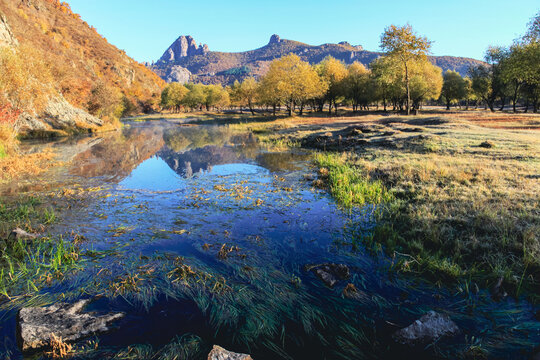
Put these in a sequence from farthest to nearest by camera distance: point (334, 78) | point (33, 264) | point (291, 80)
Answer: point (334, 78) < point (291, 80) < point (33, 264)

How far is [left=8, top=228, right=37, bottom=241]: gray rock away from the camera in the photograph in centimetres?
895

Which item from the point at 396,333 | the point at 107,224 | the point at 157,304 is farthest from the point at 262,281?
the point at 107,224

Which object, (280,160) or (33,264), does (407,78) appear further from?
(33,264)

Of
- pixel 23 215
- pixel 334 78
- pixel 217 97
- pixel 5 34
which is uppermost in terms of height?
pixel 217 97

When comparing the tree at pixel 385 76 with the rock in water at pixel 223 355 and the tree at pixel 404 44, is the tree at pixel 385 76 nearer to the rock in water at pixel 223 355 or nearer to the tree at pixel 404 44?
the tree at pixel 404 44

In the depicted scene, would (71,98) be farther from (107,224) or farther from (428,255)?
(428,255)

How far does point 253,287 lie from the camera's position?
22.7ft

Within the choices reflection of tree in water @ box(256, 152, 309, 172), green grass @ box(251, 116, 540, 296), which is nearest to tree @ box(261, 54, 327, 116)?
reflection of tree in water @ box(256, 152, 309, 172)

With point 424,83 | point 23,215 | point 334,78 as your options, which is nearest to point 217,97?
point 334,78

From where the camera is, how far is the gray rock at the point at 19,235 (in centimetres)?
895

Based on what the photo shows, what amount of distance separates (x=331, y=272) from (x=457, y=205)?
6.81m

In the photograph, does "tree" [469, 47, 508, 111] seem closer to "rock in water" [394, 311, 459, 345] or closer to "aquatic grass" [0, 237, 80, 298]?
"rock in water" [394, 311, 459, 345]

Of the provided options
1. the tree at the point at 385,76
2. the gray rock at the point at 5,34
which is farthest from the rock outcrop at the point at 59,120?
the tree at the point at 385,76

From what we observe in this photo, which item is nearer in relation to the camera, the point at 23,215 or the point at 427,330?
the point at 427,330
